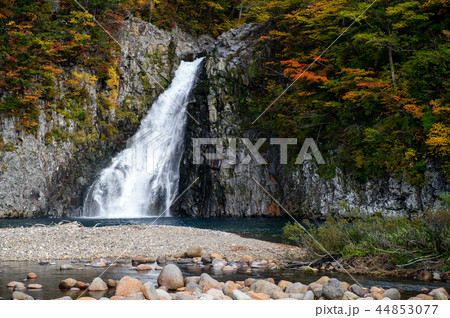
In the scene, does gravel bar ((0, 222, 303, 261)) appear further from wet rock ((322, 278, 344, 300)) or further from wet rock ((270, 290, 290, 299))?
wet rock ((270, 290, 290, 299))

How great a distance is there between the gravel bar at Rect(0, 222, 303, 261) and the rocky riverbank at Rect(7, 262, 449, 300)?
2.92 m

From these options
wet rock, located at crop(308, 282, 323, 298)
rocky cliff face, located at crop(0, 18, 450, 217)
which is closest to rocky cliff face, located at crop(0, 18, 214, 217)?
rocky cliff face, located at crop(0, 18, 450, 217)

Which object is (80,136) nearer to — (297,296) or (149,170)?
(149,170)

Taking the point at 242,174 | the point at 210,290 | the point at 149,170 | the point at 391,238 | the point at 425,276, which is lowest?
the point at 425,276

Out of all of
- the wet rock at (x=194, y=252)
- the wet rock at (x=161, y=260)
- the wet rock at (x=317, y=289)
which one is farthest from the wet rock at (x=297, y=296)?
the wet rock at (x=194, y=252)

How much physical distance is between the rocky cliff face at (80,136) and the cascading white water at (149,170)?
93 cm

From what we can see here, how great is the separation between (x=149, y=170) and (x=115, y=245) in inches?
572

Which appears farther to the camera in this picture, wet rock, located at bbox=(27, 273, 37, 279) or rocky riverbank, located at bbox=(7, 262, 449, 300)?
wet rock, located at bbox=(27, 273, 37, 279)

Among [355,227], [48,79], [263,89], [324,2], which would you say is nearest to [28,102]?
[48,79]

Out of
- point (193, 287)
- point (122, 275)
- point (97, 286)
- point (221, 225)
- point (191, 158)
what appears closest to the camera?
point (193, 287)

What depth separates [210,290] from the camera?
197 inches

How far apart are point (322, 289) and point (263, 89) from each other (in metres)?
22.3

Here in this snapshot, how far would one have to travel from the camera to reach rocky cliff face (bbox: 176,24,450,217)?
2081cm

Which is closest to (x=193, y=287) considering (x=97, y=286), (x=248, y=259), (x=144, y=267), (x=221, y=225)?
(x=97, y=286)
